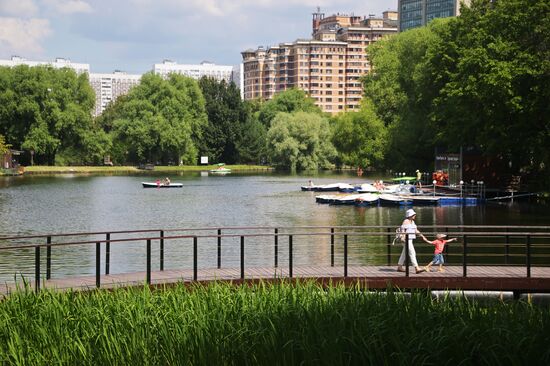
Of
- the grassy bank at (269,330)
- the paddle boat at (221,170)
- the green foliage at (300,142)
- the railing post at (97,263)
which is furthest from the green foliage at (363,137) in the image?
the grassy bank at (269,330)

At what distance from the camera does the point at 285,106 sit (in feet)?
525

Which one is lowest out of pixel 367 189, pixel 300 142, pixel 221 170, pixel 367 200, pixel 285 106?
pixel 367 200

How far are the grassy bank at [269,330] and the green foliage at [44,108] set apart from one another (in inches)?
4385


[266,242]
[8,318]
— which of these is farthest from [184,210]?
[8,318]

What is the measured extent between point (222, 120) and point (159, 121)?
848 inches

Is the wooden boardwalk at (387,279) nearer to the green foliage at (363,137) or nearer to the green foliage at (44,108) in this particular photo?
the green foliage at (363,137)

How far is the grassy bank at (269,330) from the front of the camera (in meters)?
9.16

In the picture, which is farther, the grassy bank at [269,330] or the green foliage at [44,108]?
the green foliage at [44,108]

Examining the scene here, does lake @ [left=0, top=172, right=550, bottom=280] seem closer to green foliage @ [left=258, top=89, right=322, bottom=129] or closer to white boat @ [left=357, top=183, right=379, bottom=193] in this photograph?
white boat @ [left=357, top=183, right=379, bottom=193]

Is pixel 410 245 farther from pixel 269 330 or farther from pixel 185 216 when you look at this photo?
pixel 185 216

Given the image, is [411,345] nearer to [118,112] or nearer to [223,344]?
[223,344]

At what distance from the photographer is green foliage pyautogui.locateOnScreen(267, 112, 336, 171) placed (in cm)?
12862

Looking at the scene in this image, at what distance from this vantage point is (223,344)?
973 cm

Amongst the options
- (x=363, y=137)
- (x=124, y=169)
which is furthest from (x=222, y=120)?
(x=363, y=137)
